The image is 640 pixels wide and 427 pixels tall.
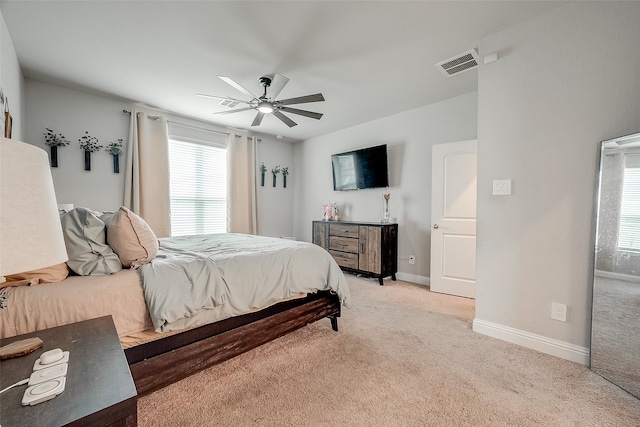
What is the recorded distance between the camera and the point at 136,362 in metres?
1.41

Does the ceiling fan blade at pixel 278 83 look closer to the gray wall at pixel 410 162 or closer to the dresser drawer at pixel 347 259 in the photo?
the gray wall at pixel 410 162

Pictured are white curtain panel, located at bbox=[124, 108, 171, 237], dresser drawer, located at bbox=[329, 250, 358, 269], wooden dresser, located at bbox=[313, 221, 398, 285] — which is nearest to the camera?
white curtain panel, located at bbox=[124, 108, 171, 237]

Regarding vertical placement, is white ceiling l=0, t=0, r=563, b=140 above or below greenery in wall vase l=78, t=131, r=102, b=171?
above

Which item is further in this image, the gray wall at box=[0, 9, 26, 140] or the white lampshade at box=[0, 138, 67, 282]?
the gray wall at box=[0, 9, 26, 140]

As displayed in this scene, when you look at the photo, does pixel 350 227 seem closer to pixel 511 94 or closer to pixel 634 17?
pixel 511 94

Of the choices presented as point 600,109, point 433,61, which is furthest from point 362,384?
point 433,61

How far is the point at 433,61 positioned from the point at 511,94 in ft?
2.72

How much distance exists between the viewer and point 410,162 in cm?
395

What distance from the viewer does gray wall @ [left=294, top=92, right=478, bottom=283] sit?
11.5 ft

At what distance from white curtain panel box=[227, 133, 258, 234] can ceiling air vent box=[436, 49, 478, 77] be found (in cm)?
338

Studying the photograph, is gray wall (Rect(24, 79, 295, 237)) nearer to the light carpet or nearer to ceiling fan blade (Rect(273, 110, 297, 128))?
ceiling fan blade (Rect(273, 110, 297, 128))

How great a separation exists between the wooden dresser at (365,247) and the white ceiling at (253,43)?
186 centimetres

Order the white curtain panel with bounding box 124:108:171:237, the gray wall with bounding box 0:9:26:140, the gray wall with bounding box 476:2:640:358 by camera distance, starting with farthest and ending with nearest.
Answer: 1. the white curtain panel with bounding box 124:108:171:237
2. the gray wall with bounding box 0:9:26:140
3. the gray wall with bounding box 476:2:640:358

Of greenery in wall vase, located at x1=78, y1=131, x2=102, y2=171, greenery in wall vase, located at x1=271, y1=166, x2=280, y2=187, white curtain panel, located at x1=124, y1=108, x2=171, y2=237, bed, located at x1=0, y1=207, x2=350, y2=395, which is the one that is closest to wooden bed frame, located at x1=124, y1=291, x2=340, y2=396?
bed, located at x1=0, y1=207, x2=350, y2=395
